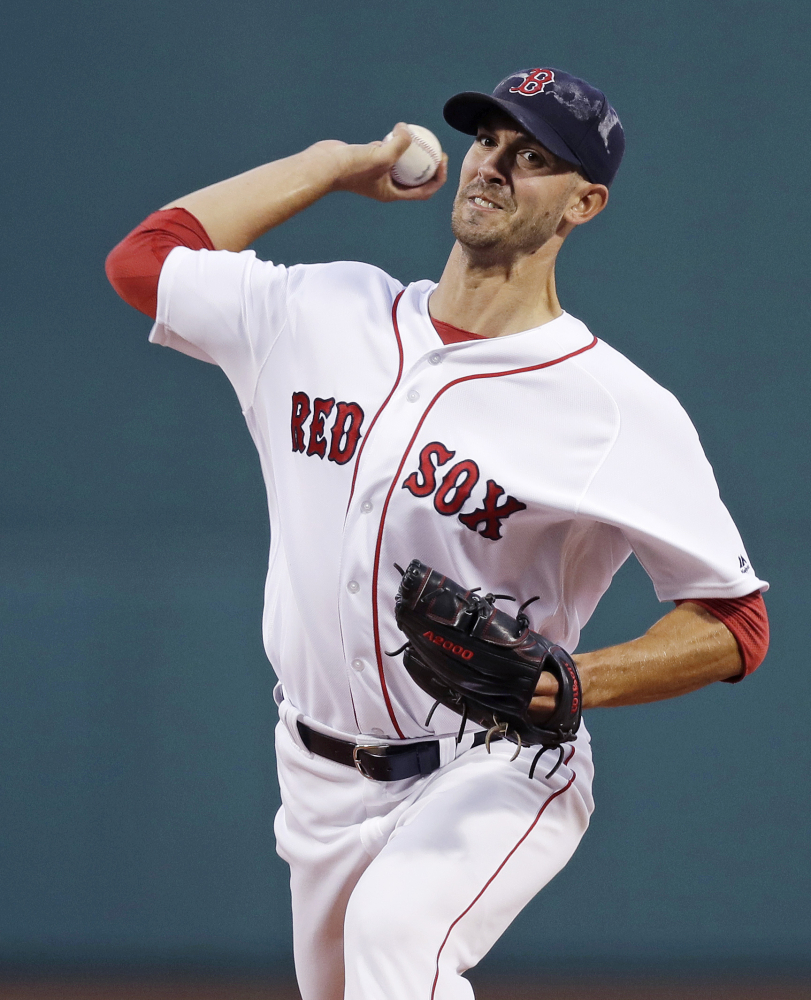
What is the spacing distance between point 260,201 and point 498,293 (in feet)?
1.51

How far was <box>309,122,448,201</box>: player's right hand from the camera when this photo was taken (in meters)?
2.19

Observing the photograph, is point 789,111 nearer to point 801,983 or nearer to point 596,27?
point 596,27

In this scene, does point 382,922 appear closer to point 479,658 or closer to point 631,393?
point 479,658

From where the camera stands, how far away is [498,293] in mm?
2059

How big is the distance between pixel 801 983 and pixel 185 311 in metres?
2.66

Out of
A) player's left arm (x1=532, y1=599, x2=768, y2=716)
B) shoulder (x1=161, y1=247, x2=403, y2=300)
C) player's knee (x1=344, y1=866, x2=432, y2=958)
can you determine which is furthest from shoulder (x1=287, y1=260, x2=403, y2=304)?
player's knee (x1=344, y1=866, x2=432, y2=958)

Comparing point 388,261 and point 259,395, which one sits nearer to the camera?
point 259,395

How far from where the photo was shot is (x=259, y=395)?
2172 millimetres

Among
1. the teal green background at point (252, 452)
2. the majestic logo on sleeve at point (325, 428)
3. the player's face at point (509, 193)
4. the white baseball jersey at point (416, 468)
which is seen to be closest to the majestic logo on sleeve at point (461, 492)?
the white baseball jersey at point (416, 468)

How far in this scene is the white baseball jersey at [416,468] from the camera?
1.92 meters

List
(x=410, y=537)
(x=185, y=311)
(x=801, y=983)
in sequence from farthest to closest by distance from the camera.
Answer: (x=801, y=983) → (x=185, y=311) → (x=410, y=537)

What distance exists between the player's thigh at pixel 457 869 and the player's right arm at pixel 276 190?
3.24 feet

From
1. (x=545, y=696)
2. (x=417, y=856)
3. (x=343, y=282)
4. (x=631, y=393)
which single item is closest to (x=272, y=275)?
(x=343, y=282)

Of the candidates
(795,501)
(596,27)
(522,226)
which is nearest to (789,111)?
(596,27)
